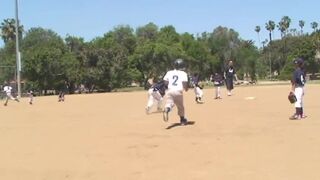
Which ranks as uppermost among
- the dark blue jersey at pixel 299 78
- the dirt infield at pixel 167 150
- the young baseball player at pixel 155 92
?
the dark blue jersey at pixel 299 78

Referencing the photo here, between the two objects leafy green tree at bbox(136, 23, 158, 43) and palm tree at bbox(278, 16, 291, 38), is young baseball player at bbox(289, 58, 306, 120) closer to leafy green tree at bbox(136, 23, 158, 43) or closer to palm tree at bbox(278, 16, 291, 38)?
leafy green tree at bbox(136, 23, 158, 43)

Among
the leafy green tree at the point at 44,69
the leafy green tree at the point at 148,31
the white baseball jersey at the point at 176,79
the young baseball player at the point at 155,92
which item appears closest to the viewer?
the white baseball jersey at the point at 176,79

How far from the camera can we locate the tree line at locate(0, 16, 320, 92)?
235 ft

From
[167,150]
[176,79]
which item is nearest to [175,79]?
[176,79]

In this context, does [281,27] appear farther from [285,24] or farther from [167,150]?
[167,150]

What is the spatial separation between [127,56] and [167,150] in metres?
69.1

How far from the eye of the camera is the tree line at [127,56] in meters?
71.6

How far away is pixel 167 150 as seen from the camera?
10.8 meters

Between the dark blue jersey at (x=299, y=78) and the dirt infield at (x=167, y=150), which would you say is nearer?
the dirt infield at (x=167, y=150)

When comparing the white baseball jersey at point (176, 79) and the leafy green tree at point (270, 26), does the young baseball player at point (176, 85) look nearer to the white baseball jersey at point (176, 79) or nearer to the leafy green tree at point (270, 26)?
the white baseball jersey at point (176, 79)

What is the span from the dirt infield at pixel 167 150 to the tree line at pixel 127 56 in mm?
48779

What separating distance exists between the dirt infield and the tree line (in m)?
48.8

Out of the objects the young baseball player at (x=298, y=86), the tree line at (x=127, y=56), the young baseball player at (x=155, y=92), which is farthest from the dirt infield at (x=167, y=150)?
the tree line at (x=127, y=56)

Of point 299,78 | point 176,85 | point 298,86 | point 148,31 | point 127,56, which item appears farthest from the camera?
point 148,31
